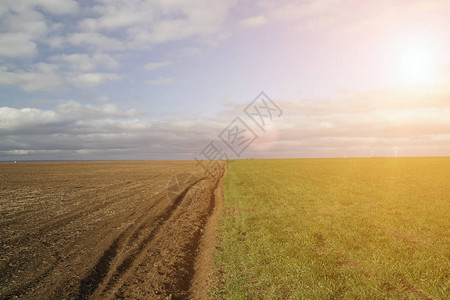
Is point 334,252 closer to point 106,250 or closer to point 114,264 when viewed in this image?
point 114,264

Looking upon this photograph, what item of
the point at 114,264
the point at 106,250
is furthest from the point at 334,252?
the point at 106,250

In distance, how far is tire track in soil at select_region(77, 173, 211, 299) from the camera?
739cm

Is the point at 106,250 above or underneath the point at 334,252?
above

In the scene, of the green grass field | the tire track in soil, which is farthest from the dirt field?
the green grass field

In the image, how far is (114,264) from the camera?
889 centimetres

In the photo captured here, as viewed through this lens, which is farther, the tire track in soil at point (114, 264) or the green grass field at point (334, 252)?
the tire track in soil at point (114, 264)

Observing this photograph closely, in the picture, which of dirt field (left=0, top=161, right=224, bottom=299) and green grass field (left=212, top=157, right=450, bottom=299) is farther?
dirt field (left=0, top=161, right=224, bottom=299)

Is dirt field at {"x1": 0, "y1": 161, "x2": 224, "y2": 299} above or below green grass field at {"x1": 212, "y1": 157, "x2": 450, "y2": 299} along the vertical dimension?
above

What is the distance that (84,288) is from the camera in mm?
7379

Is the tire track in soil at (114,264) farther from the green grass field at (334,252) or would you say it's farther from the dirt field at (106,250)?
the green grass field at (334,252)

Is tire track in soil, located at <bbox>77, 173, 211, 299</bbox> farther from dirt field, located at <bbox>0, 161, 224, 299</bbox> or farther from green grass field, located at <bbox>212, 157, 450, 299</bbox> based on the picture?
green grass field, located at <bbox>212, 157, 450, 299</bbox>

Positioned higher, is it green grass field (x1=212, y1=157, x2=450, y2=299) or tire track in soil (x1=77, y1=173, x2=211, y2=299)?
tire track in soil (x1=77, y1=173, x2=211, y2=299)

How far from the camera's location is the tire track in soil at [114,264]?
7.39 m

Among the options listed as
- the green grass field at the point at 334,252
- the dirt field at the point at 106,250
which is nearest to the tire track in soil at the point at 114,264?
the dirt field at the point at 106,250
